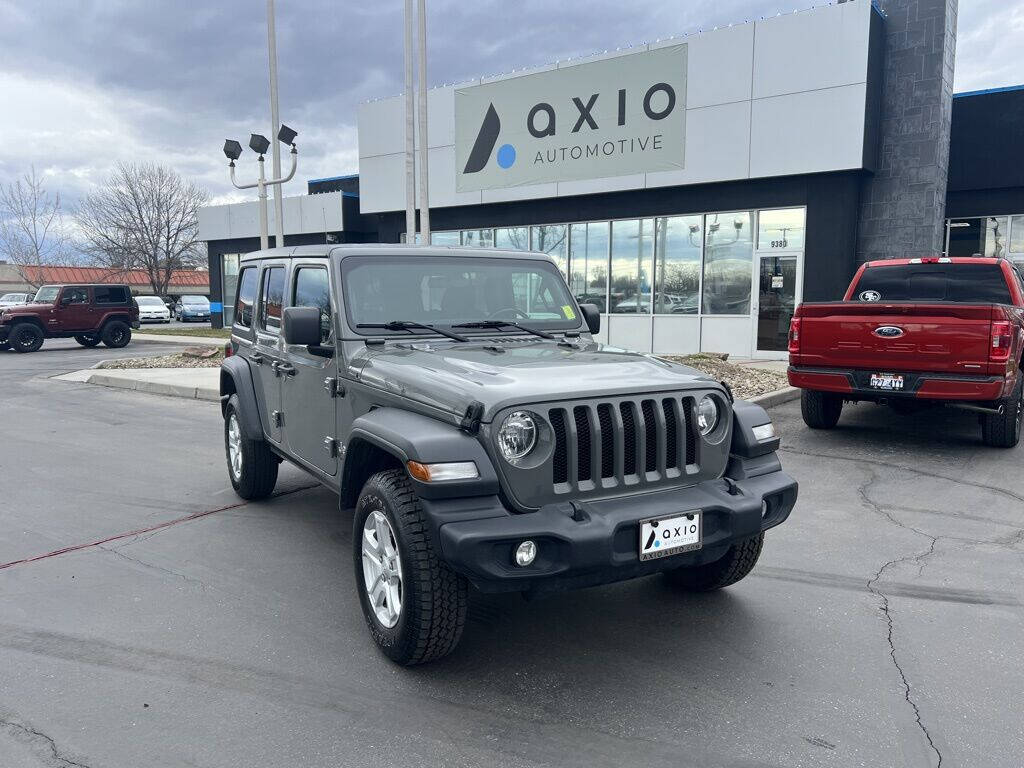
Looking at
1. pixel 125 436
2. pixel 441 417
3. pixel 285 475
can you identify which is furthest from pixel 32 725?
pixel 125 436

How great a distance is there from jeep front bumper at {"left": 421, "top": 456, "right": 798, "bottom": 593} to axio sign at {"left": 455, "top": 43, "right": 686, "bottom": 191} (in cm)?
1502

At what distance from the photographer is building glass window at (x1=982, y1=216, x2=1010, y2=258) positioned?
16.1m

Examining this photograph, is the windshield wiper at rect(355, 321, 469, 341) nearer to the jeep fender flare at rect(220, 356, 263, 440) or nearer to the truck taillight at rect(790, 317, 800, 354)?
the jeep fender flare at rect(220, 356, 263, 440)

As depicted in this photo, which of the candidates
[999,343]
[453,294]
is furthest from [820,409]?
[453,294]

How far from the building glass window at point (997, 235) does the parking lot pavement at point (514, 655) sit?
1231cm

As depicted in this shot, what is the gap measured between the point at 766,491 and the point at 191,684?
104 inches

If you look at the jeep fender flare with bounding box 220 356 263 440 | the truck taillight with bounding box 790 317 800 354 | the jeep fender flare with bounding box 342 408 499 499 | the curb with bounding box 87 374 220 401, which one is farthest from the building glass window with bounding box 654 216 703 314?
the jeep fender flare with bounding box 342 408 499 499

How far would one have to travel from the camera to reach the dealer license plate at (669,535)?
3217 millimetres

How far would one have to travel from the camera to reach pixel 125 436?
915 centimetres

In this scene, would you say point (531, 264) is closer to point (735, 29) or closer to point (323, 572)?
point (323, 572)

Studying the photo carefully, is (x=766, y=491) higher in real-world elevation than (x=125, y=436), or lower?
higher

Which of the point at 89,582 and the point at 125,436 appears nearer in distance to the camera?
the point at 89,582

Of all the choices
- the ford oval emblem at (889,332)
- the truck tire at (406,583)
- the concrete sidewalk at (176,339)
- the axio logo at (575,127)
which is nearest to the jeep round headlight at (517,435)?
the truck tire at (406,583)

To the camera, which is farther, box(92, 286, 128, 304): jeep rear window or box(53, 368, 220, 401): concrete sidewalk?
box(92, 286, 128, 304): jeep rear window
